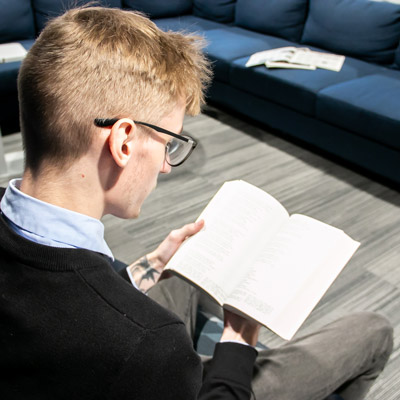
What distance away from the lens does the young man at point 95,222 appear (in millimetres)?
601

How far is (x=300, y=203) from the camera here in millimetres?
2377

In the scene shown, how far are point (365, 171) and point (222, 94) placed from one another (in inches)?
43.6

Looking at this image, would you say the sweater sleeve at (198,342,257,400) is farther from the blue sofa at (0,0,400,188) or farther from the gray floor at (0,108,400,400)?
the blue sofa at (0,0,400,188)

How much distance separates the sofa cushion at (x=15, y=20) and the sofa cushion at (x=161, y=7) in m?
0.78

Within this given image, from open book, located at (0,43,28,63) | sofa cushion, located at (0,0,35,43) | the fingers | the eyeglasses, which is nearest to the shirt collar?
the eyeglasses

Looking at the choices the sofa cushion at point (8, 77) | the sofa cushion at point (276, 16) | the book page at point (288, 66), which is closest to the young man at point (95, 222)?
the book page at point (288, 66)

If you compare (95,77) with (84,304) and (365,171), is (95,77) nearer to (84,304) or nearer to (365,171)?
(84,304)

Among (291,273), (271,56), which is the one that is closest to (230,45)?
(271,56)

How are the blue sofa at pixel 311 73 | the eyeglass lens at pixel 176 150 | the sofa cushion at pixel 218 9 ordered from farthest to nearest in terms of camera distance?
the sofa cushion at pixel 218 9 < the blue sofa at pixel 311 73 < the eyeglass lens at pixel 176 150

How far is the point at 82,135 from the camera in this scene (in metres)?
0.72

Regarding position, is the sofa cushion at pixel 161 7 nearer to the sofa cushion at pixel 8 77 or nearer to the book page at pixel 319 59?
the sofa cushion at pixel 8 77

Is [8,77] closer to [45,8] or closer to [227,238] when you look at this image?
[45,8]

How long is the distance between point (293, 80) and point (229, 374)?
2.19 meters

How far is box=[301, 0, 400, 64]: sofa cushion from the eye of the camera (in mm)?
2938
